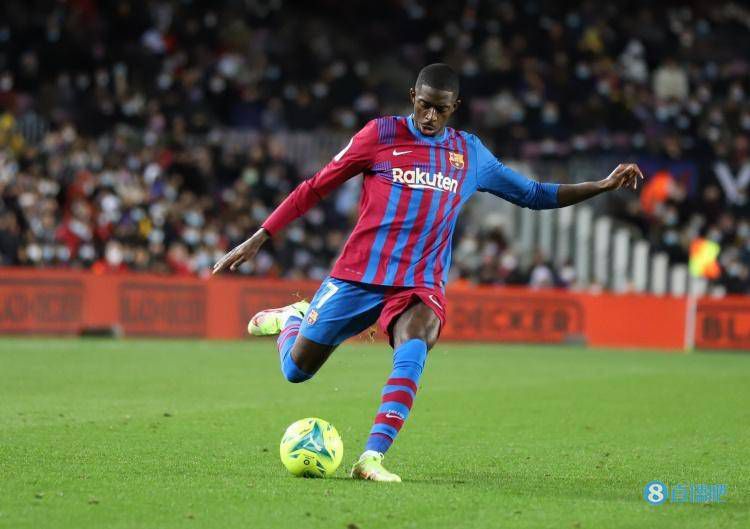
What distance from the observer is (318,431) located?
820 cm

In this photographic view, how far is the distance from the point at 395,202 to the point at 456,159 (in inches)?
19.9

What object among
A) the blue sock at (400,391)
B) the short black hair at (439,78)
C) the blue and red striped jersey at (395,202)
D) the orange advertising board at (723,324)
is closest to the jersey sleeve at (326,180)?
the blue and red striped jersey at (395,202)

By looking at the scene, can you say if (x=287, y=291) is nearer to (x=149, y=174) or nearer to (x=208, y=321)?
(x=208, y=321)

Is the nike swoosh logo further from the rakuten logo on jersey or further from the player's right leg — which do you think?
the rakuten logo on jersey

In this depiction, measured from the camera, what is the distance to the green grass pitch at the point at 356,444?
6.78 m

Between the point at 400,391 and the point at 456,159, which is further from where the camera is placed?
the point at 456,159

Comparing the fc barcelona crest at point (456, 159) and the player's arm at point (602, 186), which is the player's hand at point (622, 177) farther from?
the fc barcelona crest at point (456, 159)

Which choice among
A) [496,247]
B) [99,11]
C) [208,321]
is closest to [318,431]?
[208,321]

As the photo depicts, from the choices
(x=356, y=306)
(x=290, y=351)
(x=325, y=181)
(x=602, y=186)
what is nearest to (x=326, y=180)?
(x=325, y=181)

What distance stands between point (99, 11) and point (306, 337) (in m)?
25.0

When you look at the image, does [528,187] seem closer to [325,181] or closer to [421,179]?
[421,179]

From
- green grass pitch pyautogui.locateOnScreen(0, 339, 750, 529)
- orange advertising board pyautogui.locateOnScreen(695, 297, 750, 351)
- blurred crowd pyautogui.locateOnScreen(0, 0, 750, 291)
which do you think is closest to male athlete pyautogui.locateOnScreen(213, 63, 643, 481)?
green grass pitch pyautogui.locateOnScreen(0, 339, 750, 529)

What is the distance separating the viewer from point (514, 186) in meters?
8.70

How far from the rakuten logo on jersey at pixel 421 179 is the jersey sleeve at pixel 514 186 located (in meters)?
0.37
